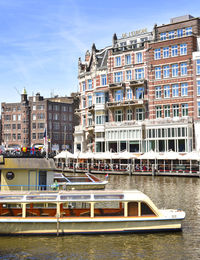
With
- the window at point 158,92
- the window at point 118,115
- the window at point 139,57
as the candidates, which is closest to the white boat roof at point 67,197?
the window at point 158,92

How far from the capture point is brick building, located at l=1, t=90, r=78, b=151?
115 meters

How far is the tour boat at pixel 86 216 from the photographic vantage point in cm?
1952

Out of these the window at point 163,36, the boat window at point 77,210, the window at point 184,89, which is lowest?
the boat window at point 77,210

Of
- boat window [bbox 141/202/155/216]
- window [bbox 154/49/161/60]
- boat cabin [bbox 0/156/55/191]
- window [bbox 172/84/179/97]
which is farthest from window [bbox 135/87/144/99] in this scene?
boat window [bbox 141/202/155/216]

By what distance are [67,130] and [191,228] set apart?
333 ft

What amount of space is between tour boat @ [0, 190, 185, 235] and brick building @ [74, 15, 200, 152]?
40.2m

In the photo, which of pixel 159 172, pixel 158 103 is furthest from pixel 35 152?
pixel 158 103

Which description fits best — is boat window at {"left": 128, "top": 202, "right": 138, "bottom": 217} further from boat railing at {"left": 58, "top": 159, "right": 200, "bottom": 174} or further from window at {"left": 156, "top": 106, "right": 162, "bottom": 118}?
window at {"left": 156, "top": 106, "right": 162, "bottom": 118}

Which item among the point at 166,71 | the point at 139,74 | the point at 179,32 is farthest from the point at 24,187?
the point at 179,32

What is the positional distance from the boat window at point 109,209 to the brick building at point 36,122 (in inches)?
3704

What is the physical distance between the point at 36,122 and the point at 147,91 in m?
57.0

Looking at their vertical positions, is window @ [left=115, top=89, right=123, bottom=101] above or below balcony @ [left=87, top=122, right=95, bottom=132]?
above

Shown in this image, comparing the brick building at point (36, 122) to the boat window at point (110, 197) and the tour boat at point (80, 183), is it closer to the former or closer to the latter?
the tour boat at point (80, 183)

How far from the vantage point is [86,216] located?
19.9 metres
